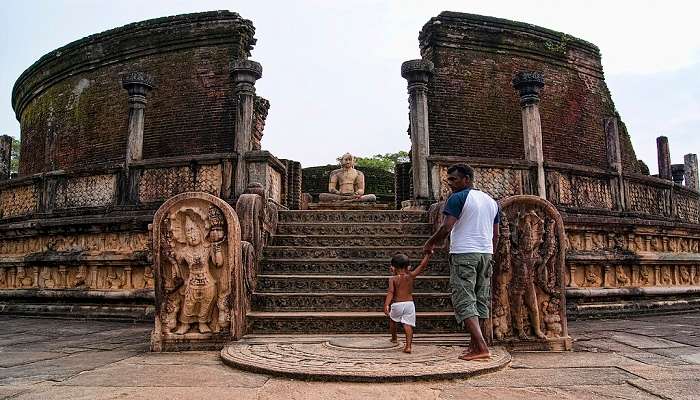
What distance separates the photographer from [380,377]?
11.1ft

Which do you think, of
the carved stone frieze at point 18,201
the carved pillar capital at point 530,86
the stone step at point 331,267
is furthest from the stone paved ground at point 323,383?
the carved stone frieze at point 18,201

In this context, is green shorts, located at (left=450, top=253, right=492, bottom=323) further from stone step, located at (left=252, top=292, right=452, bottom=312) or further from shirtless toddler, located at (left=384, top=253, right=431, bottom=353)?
stone step, located at (left=252, top=292, right=452, bottom=312)

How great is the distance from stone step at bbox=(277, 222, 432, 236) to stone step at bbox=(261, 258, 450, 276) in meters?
0.93

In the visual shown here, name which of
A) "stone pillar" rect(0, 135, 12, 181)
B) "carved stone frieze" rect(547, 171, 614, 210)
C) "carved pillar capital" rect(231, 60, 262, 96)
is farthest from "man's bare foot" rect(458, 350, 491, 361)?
"stone pillar" rect(0, 135, 12, 181)

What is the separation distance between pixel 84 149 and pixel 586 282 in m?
14.4

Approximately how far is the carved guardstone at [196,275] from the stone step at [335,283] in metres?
0.90

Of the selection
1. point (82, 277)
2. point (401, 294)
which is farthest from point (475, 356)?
point (82, 277)

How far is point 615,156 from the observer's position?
9633mm

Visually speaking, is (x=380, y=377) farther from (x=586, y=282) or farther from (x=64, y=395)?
(x=586, y=282)

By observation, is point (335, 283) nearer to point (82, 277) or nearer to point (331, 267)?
point (331, 267)

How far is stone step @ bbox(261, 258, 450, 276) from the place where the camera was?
20.6ft

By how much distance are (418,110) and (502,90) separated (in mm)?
6730

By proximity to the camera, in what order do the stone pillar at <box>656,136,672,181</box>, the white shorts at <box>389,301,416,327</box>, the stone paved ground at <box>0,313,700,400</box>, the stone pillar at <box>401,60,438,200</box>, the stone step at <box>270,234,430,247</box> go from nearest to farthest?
1. the stone paved ground at <box>0,313,700,400</box>
2. the white shorts at <box>389,301,416,327</box>
3. the stone step at <box>270,234,430,247</box>
4. the stone pillar at <box>401,60,438,200</box>
5. the stone pillar at <box>656,136,672,181</box>

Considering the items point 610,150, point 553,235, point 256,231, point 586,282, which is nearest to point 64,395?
point 256,231
